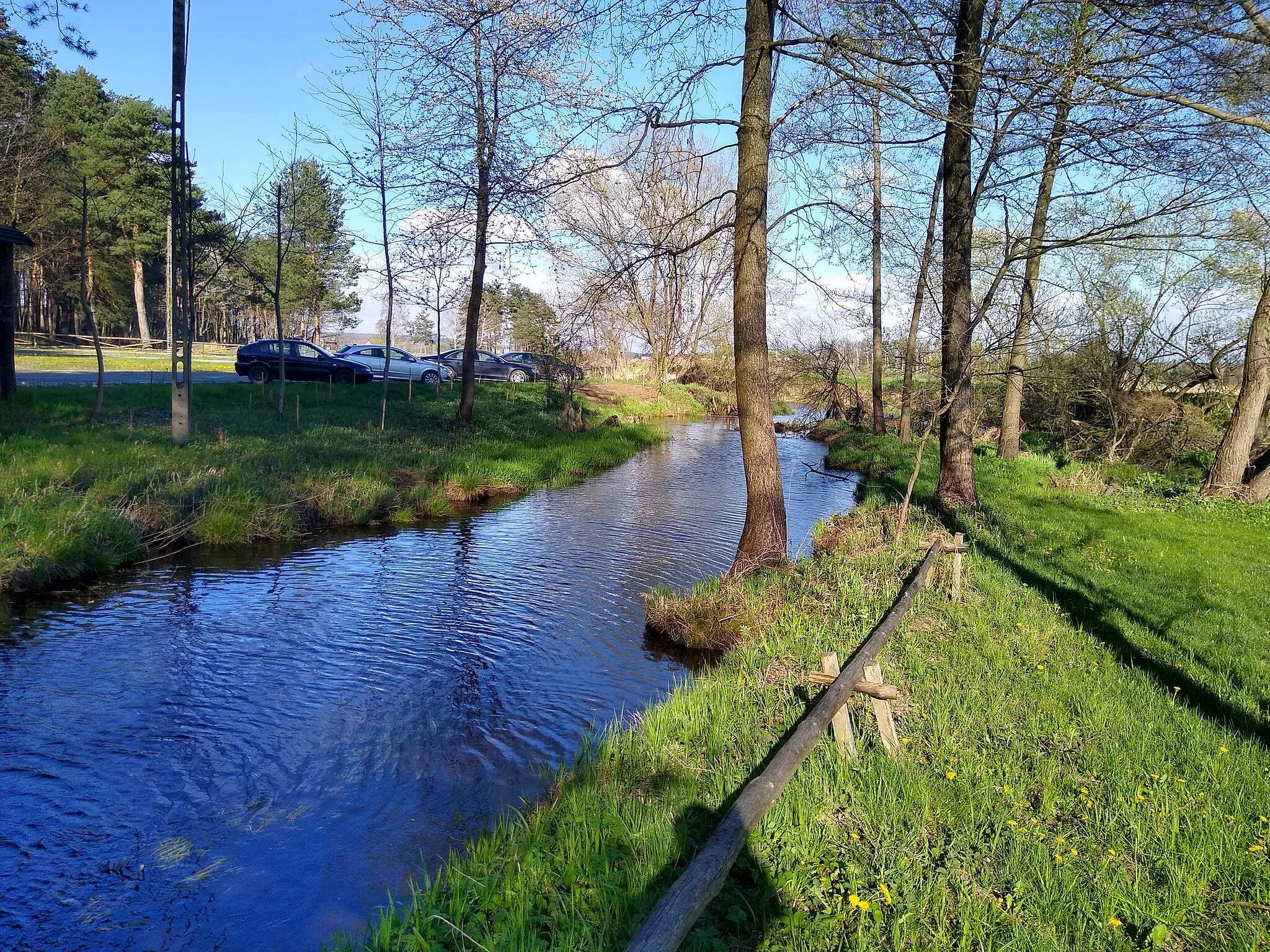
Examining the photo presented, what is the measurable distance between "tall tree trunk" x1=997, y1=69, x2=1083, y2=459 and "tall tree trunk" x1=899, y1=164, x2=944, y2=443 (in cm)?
145

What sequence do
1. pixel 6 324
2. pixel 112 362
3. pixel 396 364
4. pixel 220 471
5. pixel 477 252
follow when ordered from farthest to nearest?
pixel 396 364, pixel 112 362, pixel 477 252, pixel 6 324, pixel 220 471

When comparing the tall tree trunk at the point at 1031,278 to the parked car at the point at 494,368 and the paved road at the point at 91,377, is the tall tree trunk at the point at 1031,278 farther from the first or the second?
the parked car at the point at 494,368

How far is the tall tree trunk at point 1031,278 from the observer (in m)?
6.70

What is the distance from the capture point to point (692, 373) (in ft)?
149

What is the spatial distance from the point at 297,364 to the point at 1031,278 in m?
22.8

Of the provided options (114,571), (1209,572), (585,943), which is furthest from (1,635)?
(1209,572)

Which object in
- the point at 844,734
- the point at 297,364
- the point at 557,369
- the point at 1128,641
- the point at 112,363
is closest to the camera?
the point at 844,734

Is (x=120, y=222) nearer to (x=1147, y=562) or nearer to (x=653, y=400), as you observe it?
(x=653, y=400)

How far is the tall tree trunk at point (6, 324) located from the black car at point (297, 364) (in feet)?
32.1

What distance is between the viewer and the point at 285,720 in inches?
234

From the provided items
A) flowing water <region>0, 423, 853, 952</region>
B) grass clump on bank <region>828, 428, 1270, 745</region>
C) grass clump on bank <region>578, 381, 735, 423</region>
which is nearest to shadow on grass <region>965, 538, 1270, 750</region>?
grass clump on bank <region>828, 428, 1270, 745</region>

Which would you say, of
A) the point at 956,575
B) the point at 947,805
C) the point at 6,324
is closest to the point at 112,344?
the point at 6,324

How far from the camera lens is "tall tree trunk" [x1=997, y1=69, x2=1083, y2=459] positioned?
6.70 meters

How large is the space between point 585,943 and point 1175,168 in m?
10.1
